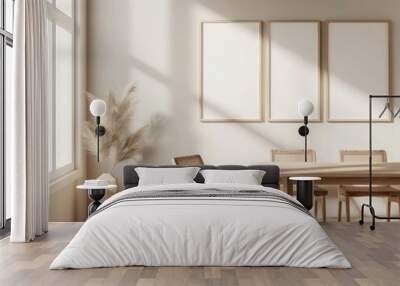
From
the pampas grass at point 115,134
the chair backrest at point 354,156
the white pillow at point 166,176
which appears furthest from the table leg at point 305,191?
the pampas grass at point 115,134

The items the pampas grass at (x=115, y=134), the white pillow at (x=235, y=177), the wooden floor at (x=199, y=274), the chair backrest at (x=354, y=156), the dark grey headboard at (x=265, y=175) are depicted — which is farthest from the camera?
the pampas grass at (x=115, y=134)

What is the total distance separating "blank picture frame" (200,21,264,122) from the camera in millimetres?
8719

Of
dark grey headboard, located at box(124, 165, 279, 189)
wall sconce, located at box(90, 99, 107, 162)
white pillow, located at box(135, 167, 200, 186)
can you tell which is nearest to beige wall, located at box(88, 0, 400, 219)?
wall sconce, located at box(90, 99, 107, 162)

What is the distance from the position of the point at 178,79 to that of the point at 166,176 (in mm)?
2385

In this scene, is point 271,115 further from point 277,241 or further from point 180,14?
point 277,241

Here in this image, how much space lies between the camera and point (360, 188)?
314 inches

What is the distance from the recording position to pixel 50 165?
7.41m

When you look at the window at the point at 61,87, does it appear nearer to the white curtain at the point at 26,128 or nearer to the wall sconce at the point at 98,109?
the wall sconce at the point at 98,109

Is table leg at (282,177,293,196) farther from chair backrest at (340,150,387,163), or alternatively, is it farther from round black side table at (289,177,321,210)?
chair backrest at (340,150,387,163)

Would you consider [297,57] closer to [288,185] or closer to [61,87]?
[288,185]

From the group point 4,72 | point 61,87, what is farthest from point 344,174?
point 4,72

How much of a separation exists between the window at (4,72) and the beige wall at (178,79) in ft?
8.07

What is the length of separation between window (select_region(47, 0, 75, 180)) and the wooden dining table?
2574 millimetres

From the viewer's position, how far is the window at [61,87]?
7.48 m
